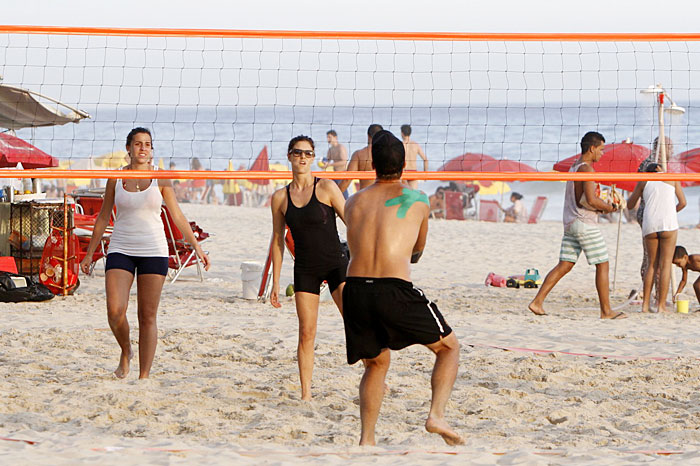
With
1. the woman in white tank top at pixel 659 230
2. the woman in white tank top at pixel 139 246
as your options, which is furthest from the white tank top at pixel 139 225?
the woman in white tank top at pixel 659 230

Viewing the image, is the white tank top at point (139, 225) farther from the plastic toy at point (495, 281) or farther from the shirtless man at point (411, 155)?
the plastic toy at point (495, 281)

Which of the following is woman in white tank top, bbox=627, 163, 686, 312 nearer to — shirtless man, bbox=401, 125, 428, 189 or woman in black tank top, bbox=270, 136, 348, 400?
shirtless man, bbox=401, 125, 428, 189

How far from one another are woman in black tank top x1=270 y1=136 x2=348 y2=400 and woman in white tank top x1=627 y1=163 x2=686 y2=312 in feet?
13.3

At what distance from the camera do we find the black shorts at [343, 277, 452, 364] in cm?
342

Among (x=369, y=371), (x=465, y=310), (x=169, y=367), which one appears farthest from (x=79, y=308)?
(x=369, y=371)

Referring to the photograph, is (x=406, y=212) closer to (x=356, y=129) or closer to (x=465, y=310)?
(x=465, y=310)

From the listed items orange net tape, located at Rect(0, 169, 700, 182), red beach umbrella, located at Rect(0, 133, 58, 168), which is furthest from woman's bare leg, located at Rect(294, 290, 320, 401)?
red beach umbrella, located at Rect(0, 133, 58, 168)

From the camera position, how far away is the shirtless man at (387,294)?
3.43 meters

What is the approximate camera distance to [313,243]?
443cm

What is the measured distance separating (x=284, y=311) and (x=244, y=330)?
1019 millimetres

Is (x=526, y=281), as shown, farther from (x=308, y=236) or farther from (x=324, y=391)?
(x=308, y=236)

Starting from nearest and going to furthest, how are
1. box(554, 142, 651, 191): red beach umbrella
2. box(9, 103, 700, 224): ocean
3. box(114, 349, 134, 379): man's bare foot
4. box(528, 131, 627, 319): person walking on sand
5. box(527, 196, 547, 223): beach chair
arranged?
box(114, 349, 134, 379): man's bare foot < box(528, 131, 627, 319): person walking on sand < box(554, 142, 651, 191): red beach umbrella < box(527, 196, 547, 223): beach chair < box(9, 103, 700, 224): ocean

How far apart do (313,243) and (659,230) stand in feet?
13.9

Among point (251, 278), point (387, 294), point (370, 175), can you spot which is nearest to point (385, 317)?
point (387, 294)
